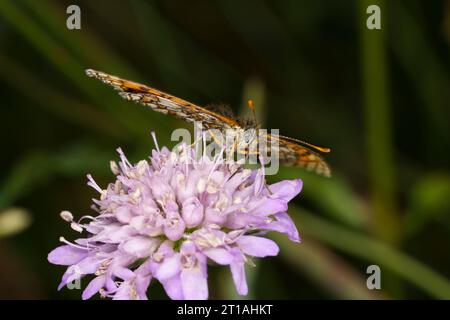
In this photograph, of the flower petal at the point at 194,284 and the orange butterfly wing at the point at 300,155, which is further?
the orange butterfly wing at the point at 300,155

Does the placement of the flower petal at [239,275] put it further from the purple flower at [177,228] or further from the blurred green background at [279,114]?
the blurred green background at [279,114]

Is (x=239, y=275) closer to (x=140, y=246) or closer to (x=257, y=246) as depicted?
(x=257, y=246)

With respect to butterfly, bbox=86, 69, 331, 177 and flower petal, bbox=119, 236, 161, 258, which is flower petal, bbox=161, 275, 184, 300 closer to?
flower petal, bbox=119, 236, 161, 258

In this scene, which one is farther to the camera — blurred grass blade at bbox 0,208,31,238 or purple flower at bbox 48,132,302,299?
blurred grass blade at bbox 0,208,31,238

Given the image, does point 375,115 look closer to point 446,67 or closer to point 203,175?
point 446,67

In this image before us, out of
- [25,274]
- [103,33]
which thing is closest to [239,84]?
[103,33]

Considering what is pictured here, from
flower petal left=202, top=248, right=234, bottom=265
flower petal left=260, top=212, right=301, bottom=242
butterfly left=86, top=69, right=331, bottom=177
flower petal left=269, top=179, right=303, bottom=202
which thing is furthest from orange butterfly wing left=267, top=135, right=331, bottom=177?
flower petal left=202, top=248, right=234, bottom=265

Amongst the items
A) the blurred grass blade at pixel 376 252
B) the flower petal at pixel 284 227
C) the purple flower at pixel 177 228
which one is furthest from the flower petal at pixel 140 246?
the blurred grass blade at pixel 376 252
